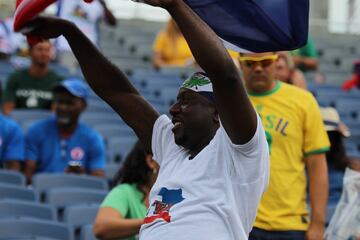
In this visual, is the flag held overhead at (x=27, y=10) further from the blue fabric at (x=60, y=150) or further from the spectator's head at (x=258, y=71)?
the blue fabric at (x=60, y=150)

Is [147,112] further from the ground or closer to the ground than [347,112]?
further from the ground

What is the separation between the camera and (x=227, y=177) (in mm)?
3625

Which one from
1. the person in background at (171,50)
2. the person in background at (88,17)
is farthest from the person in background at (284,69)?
the person in background at (171,50)

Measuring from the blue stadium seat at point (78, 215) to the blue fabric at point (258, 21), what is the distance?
3044 mm

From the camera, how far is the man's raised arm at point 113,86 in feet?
13.4

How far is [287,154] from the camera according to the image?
17.8 ft

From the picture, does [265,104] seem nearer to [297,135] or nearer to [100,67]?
[297,135]

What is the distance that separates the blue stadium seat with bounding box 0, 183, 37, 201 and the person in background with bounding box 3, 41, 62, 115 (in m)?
2.39

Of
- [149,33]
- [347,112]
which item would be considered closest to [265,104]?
[347,112]

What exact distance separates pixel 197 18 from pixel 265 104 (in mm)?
2156

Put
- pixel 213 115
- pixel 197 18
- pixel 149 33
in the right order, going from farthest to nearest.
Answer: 1. pixel 149 33
2. pixel 213 115
3. pixel 197 18

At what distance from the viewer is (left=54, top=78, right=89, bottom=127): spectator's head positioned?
8.15 meters

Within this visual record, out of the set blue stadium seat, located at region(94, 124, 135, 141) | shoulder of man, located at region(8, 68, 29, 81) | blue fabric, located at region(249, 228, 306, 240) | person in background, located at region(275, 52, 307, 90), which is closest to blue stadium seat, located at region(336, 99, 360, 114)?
blue stadium seat, located at region(94, 124, 135, 141)

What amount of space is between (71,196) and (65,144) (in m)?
1.08
